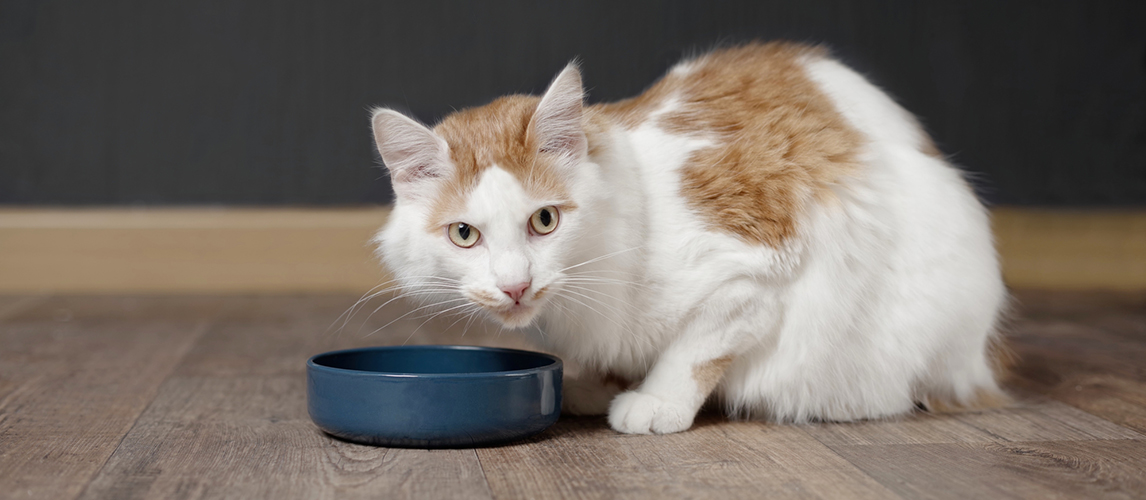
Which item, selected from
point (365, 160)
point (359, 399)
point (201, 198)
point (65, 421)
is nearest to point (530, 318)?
point (359, 399)

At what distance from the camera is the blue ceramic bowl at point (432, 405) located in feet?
3.92

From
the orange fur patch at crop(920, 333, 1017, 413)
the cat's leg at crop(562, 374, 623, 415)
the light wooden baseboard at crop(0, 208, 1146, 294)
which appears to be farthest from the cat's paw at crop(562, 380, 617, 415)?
the light wooden baseboard at crop(0, 208, 1146, 294)

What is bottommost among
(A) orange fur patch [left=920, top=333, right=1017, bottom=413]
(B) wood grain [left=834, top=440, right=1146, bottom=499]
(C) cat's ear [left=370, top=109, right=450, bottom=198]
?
(B) wood grain [left=834, top=440, right=1146, bottom=499]

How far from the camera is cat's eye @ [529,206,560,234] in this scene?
4.02 feet

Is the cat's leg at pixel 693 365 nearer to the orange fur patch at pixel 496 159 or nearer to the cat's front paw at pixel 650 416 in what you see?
the cat's front paw at pixel 650 416

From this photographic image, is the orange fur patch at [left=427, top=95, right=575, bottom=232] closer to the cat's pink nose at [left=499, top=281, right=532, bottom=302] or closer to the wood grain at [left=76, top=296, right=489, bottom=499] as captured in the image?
the cat's pink nose at [left=499, top=281, right=532, bottom=302]

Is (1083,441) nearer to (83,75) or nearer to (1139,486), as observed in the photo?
(1139,486)

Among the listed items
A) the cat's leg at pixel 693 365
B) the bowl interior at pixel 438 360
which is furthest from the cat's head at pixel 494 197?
the cat's leg at pixel 693 365

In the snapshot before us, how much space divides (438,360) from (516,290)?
37cm

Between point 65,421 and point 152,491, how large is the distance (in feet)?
1.49

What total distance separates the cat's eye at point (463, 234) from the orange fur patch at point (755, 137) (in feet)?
1.11

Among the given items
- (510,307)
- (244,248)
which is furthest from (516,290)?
(244,248)

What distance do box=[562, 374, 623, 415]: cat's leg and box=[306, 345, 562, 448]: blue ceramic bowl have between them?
0.19 m

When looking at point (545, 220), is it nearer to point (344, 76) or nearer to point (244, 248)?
point (344, 76)
